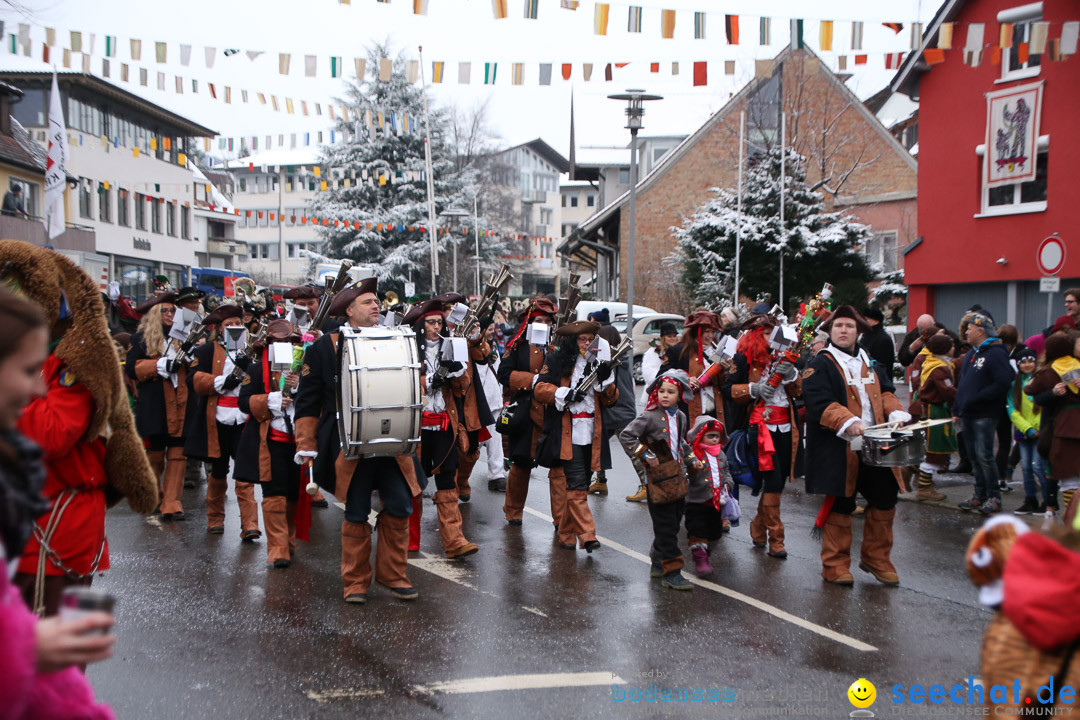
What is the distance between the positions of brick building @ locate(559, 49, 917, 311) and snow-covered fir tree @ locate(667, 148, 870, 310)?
3.69 metres

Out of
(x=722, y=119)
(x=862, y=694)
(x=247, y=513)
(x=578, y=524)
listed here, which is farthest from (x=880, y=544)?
(x=722, y=119)

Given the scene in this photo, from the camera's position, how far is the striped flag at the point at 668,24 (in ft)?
38.4

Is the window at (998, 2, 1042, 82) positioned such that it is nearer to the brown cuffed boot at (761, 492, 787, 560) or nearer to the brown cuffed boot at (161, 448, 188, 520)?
the brown cuffed boot at (761, 492, 787, 560)

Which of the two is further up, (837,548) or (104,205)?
(104,205)

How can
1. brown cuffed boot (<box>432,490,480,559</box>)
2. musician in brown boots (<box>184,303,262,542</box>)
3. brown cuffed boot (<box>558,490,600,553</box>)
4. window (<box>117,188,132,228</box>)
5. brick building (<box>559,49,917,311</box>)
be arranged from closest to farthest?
brown cuffed boot (<box>432,490,480,559</box>), brown cuffed boot (<box>558,490,600,553</box>), musician in brown boots (<box>184,303,262,542</box>), brick building (<box>559,49,917,311</box>), window (<box>117,188,132,228</box>)

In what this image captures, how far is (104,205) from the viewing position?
1599 inches

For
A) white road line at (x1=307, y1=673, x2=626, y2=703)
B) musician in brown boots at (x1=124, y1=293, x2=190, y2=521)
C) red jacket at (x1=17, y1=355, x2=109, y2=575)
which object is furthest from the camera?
musician in brown boots at (x1=124, y1=293, x2=190, y2=521)

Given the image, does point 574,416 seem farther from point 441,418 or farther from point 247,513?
point 247,513

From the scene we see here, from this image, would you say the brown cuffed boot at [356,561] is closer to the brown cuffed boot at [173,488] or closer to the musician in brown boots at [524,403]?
the musician in brown boots at [524,403]

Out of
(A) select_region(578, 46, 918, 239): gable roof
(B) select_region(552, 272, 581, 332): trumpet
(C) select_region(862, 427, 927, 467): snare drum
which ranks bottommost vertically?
(C) select_region(862, 427, 927, 467): snare drum

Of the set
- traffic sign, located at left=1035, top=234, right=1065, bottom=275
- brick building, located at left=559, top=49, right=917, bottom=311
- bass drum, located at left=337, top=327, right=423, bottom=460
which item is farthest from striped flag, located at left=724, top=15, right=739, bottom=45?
brick building, located at left=559, top=49, right=917, bottom=311

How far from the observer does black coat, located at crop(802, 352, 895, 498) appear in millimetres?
6781

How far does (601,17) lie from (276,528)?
7.32 m

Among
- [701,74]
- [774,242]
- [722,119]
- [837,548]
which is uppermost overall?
[722,119]
